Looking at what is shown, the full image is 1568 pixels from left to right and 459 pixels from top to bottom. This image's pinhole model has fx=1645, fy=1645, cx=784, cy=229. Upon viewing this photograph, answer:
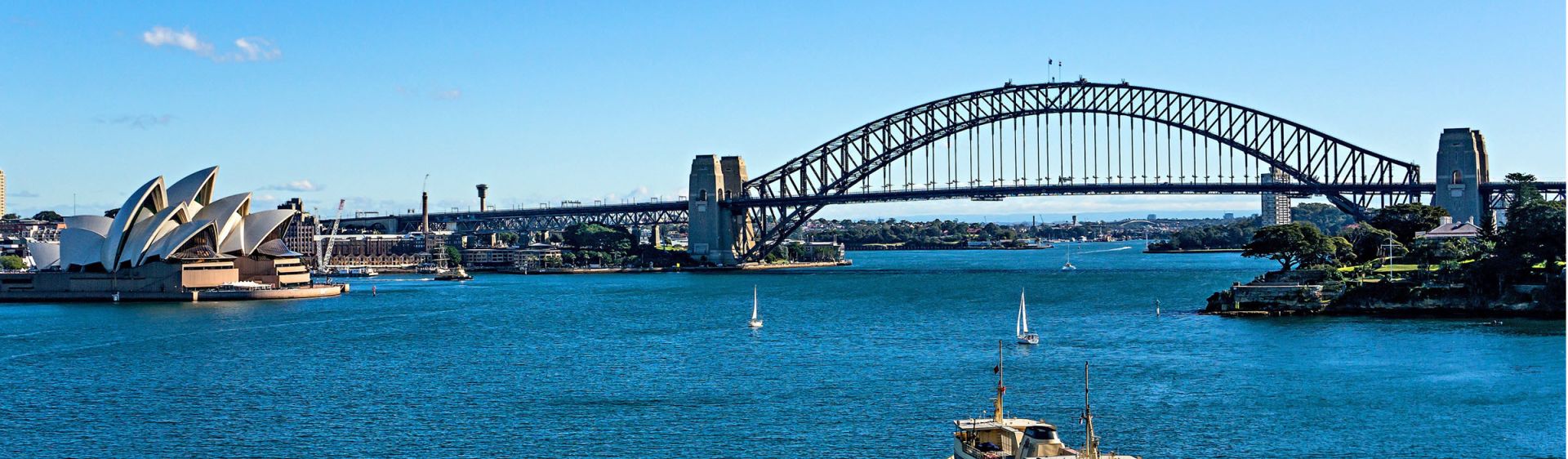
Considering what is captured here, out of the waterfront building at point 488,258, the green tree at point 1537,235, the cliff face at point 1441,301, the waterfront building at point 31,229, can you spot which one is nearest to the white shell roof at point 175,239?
the cliff face at point 1441,301

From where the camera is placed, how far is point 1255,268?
118250 mm

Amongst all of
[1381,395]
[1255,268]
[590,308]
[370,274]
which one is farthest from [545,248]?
[1381,395]

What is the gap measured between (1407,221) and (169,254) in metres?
64.2

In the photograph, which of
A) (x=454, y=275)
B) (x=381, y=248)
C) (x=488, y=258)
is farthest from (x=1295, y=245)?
(x=381, y=248)

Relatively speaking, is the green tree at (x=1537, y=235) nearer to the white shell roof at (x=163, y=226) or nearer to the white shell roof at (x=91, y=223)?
the white shell roof at (x=163, y=226)

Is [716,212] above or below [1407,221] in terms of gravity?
above

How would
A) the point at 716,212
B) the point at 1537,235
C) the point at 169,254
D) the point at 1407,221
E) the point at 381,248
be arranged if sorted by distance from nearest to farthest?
the point at 1537,235 → the point at 169,254 → the point at 1407,221 → the point at 716,212 → the point at 381,248

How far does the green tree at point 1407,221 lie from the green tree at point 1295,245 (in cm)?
1110

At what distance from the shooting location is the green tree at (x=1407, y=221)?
3376 inches

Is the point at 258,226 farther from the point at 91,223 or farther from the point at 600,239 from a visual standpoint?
the point at 600,239

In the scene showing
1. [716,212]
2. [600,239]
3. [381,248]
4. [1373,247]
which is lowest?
[1373,247]

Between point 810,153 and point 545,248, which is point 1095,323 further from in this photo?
point 545,248

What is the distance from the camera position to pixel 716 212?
12688cm

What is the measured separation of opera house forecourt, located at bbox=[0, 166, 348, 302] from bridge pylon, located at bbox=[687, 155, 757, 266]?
43.0 metres
